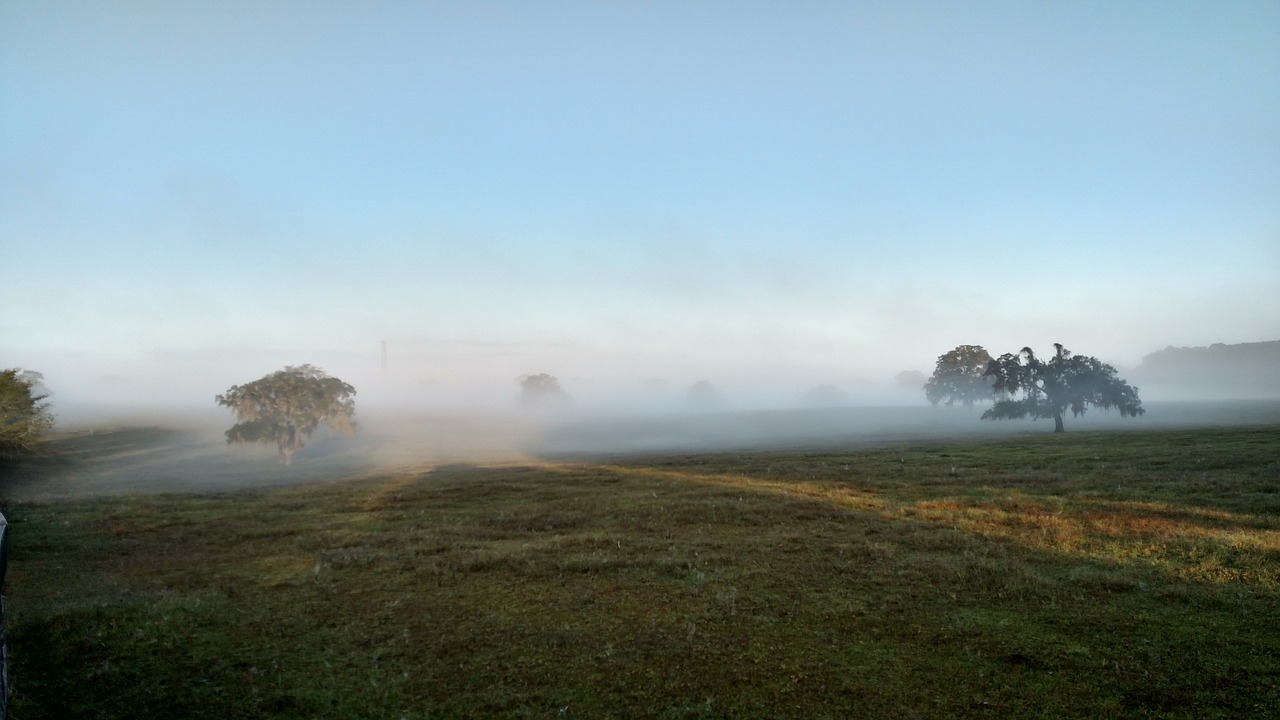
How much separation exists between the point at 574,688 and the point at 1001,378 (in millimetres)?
73236

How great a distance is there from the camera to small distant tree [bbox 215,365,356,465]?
65.9m

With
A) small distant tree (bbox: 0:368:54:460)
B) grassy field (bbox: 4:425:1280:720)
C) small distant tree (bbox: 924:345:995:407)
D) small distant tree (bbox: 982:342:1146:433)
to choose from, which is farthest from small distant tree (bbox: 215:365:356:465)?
small distant tree (bbox: 924:345:995:407)

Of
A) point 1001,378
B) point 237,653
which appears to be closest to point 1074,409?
point 1001,378

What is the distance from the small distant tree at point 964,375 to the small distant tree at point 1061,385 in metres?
46.6

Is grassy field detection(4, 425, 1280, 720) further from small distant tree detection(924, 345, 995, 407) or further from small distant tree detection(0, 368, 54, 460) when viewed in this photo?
small distant tree detection(924, 345, 995, 407)

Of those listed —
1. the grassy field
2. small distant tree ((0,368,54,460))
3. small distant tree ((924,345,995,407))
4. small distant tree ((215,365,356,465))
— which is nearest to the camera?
the grassy field

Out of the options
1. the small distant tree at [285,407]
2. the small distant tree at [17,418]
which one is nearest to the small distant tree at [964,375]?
the small distant tree at [285,407]

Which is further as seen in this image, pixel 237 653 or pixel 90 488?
pixel 90 488

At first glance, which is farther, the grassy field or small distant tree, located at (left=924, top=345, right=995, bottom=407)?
small distant tree, located at (left=924, top=345, right=995, bottom=407)

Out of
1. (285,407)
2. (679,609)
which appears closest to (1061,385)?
(679,609)

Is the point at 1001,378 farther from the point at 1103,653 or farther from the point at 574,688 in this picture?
the point at 574,688

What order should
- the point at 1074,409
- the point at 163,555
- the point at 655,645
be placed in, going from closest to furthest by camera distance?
the point at 655,645, the point at 163,555, the point at 1074,409

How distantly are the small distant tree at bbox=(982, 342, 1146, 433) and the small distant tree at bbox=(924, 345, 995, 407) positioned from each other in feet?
153

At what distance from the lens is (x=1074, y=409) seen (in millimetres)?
66250
